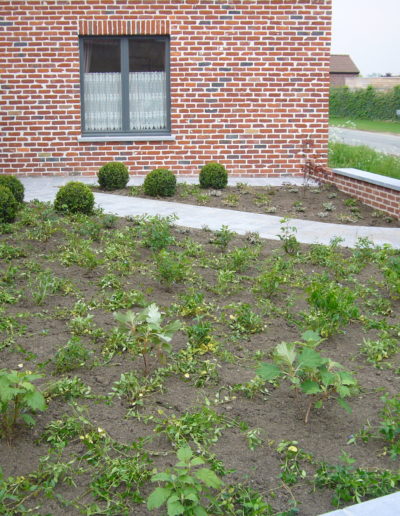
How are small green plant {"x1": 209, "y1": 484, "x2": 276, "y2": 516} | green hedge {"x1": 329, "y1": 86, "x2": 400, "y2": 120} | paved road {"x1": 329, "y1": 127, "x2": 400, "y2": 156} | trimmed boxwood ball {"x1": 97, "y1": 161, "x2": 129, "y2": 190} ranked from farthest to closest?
green hedge {"x1": 329, "y1": 86, "x2": 400, "y2": 120} < paved road {"x1": 329, "y1": 127, "x2": 400, "y2": 156} < trimmed boxwood ball {"x1": 97, "y1": 161, "x2": 129, "y2": 190} < small green plant {"x1": 209, "y1": 484, "x2": 276, "y2": 516}

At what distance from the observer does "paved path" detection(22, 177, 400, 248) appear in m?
7.48

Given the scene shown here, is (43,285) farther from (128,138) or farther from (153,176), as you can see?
(128,138)

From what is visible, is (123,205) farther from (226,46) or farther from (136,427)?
(136,427)

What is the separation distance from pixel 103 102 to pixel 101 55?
0.78m

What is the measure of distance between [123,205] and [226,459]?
5.78 meters

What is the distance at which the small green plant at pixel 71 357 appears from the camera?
13.4ft

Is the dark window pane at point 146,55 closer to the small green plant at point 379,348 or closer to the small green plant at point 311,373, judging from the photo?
the small green plant at point 379,348

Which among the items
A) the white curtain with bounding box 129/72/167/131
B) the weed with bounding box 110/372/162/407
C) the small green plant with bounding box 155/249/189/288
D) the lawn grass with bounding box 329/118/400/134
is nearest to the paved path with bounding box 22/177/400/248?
the small green plant with bounding box 155/249/189/288

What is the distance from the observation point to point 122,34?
11250 mm

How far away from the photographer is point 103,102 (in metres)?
11.8

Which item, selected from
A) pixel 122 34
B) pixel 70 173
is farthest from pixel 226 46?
pixel 70 173

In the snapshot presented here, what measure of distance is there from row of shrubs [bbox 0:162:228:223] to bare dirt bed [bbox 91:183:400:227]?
138 millimetres

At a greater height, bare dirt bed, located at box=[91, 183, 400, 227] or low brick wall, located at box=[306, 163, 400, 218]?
low brick wall, located at box=[306, 163, 400, 218]

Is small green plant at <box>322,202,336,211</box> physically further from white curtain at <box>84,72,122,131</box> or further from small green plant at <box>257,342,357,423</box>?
small green plant at <box>257,342,357,423</box>
